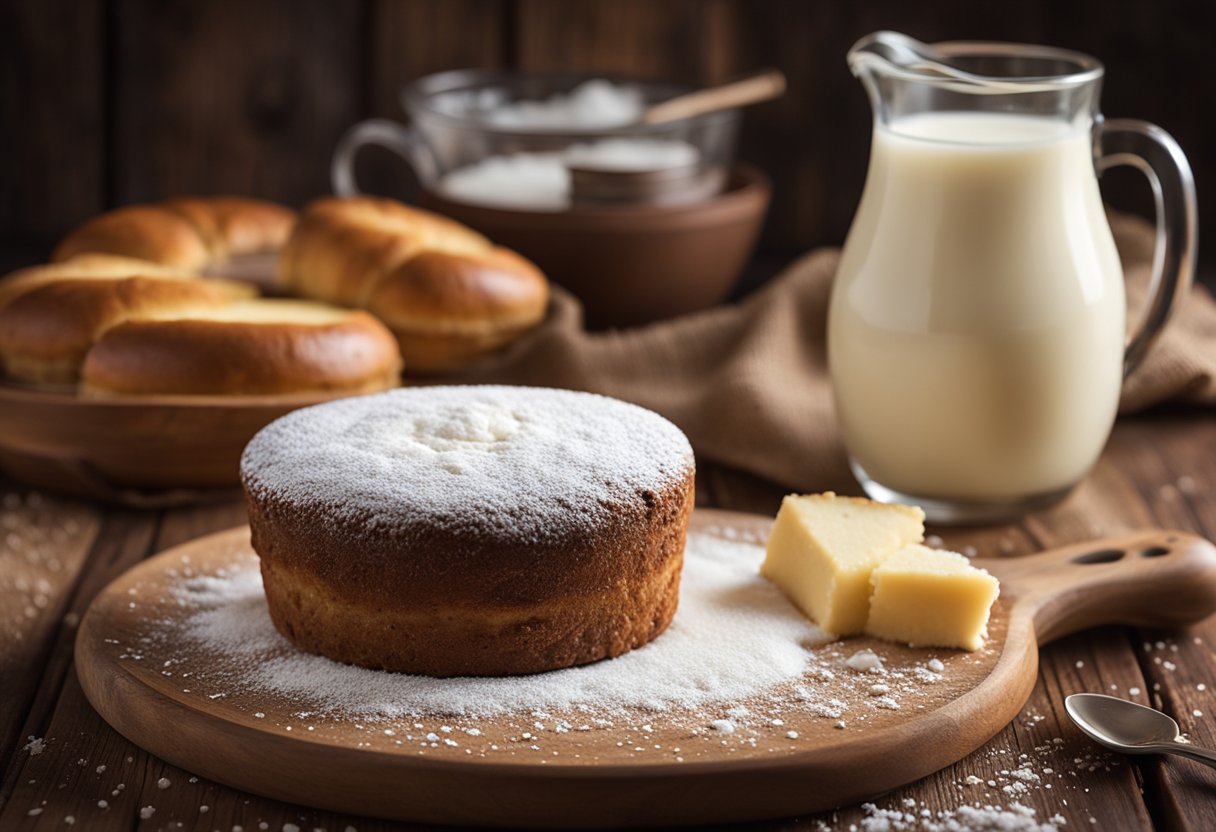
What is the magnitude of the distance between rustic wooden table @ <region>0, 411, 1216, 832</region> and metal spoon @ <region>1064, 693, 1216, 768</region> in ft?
0.06

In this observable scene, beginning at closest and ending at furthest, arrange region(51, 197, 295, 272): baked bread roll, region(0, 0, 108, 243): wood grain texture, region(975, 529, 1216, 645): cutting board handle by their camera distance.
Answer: region(975, 529, 1216, 645): cutting board handle
region(51, 197, 295, 272): baked bread roll
region(0, 0, 108, 243): wood grain texture

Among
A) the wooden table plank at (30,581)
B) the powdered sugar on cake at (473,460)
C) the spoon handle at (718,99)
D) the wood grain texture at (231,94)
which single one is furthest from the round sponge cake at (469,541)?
the wood grain texture at (231,94)

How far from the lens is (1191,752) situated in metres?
1.22

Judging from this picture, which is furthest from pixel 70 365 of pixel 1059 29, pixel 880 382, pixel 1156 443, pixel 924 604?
pixel 1059 29

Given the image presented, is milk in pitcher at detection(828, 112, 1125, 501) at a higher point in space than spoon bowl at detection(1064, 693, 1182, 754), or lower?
higher

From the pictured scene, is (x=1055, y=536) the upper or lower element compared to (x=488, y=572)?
lower

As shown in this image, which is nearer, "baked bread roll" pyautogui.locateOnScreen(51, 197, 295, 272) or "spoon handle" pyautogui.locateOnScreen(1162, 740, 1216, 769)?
"spoon handle" pyautogui.locateOnScreen(1162, 740, 1216, 769)

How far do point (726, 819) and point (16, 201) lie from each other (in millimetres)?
2386

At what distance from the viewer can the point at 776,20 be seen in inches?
118

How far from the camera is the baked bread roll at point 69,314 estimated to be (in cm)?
193

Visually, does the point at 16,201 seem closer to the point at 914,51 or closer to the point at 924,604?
the point at 914,51

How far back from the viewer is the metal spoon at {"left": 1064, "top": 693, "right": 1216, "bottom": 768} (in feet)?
4.05

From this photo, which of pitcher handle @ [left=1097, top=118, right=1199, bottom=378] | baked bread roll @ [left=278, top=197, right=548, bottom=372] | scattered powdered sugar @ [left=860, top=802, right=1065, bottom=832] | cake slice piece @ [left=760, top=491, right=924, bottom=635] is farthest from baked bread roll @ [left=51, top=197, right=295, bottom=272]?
scattered powdered sugar @ [left=860, top=802, right=1065, bottom=832]

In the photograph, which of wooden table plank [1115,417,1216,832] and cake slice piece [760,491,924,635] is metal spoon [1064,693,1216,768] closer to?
wooden table plank [1115,417,1216,832]
